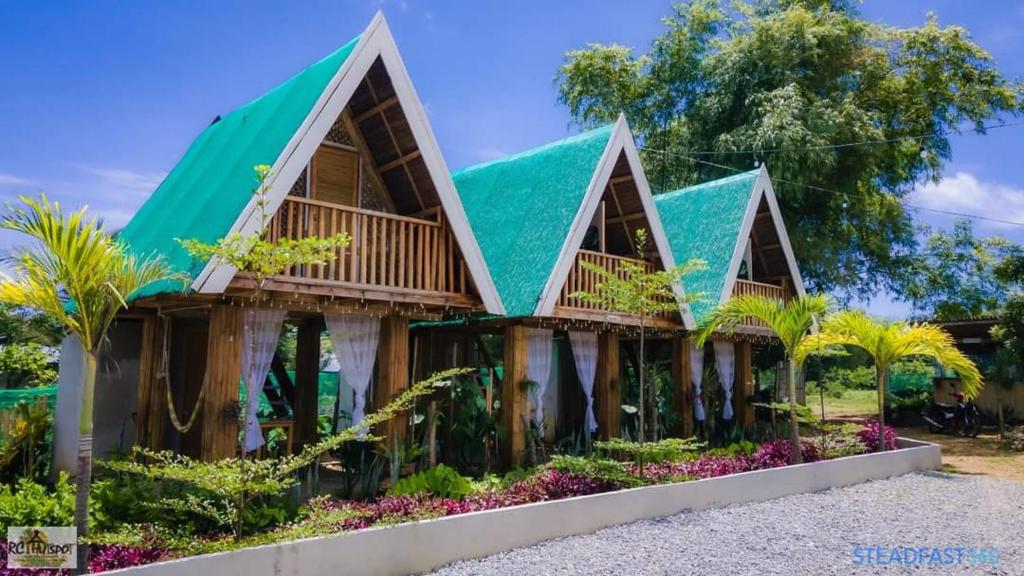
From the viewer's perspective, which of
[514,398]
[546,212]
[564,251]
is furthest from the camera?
[546,212]

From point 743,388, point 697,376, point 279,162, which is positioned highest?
point 279,162

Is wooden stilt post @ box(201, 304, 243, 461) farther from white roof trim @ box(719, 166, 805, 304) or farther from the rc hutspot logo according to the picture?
white roof trim @ box(719, 166, 805, 304)

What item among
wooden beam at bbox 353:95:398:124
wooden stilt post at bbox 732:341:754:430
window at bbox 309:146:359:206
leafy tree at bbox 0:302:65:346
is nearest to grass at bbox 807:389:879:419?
wooden stilt post at bbox 732:341:754:430

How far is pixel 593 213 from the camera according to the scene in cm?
1098

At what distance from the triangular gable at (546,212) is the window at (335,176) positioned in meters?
2.62

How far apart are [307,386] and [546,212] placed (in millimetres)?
4809

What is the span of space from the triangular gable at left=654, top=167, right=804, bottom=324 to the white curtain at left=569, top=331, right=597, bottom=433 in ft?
6.35

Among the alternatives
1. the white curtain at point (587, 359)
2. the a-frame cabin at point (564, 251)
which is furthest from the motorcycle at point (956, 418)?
the white curtain at point (587, 359)

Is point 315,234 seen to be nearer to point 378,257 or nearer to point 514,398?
point 378,257

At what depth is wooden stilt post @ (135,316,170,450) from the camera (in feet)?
31.7

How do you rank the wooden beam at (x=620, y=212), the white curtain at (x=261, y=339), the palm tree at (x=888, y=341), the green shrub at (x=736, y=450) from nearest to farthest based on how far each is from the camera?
1. the white curtain at (x=261, y=339)
2. the green shrub at (x=736, y=450)
3. the palm tree at (x=888, y=341)
4. the wooden beam at (x=620, y=212)

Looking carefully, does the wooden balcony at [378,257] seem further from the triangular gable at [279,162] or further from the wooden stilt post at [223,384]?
the wooden stilt post at [223,384]

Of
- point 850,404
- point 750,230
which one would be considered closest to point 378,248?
point 750,230

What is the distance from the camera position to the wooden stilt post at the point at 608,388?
1249cm
